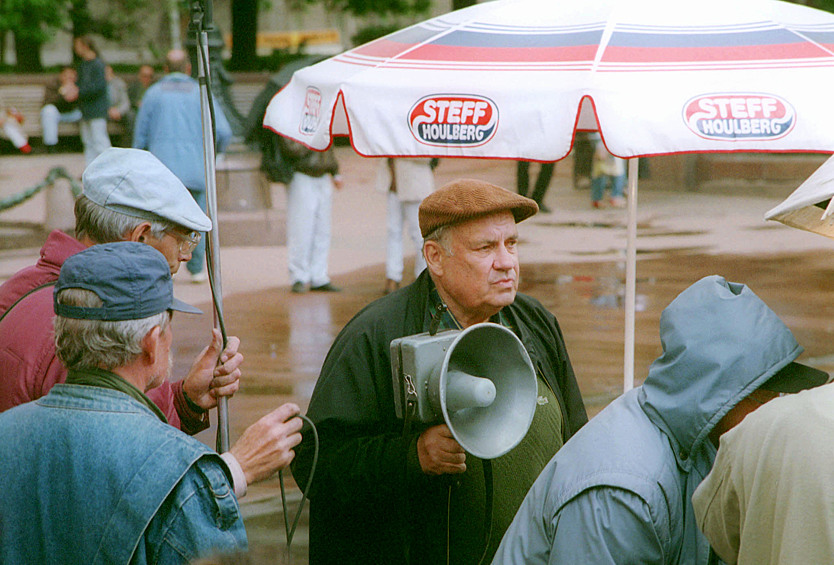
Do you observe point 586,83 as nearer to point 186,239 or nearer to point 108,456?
point 186,239

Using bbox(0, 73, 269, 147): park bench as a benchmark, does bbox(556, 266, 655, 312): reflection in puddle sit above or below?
below

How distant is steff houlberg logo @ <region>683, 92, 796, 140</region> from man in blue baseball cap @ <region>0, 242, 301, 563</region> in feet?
6.12

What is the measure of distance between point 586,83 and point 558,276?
7.47 meters

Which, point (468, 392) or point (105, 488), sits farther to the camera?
Result: point (468, 392)

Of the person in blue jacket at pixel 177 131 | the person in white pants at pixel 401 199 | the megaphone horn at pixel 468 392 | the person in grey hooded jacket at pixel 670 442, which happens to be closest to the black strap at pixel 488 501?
the megaphone horn at pixel 468 392

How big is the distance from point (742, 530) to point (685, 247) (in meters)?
10.8

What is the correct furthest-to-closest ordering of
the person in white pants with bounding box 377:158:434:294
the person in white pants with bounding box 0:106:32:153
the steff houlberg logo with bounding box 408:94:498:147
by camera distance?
1. the person in white pants with bounding box 0:106:32:153
2. the person in white pants with bounding box 377:158:434:294
3. the steff houlberg logo with bounding box 408:94:498:147

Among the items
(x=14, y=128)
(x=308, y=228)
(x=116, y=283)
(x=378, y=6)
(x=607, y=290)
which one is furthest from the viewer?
(x=378, y=6)

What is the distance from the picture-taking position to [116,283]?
2.11 m

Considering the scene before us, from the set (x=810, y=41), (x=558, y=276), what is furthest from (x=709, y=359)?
(x=558, y=276)

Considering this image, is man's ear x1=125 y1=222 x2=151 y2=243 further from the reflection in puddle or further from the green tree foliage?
the green tree foliage

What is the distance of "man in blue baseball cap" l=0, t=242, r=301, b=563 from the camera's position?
6.57ft

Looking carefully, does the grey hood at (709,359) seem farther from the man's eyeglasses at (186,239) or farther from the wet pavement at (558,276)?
the wet pavement at (558,276)

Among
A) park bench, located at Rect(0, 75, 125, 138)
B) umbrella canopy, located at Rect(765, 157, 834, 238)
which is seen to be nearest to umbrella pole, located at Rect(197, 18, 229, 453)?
umbrella canopy, located at Rect(765, 157, 834, 238)
